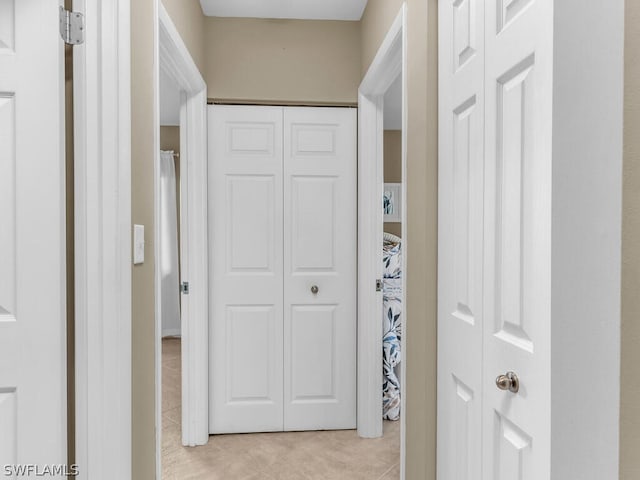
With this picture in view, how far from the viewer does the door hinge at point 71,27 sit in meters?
1.11

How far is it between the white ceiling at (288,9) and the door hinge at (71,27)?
1426 millimetres

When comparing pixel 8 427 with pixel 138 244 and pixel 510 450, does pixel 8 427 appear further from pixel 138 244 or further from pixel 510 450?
pixel 510 450

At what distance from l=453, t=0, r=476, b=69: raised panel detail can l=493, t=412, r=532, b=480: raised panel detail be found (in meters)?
1.00

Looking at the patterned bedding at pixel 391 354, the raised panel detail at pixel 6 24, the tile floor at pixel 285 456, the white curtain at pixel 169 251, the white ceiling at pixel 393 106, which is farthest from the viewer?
the white curtain at pixel 169 251

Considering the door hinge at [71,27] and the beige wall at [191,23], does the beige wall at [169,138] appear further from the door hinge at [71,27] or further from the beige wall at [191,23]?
the door hinge at [71,27]

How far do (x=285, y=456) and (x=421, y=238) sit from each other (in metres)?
1.59

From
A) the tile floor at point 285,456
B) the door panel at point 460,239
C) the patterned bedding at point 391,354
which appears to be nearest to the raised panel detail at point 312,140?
the patterned bedding at point 391,354

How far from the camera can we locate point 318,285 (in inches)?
103

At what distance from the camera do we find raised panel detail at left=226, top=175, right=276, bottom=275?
2.55 m

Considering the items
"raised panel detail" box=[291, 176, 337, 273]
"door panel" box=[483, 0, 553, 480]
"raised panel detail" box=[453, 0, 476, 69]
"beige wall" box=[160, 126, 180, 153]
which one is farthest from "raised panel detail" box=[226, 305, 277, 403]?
"beige wall" box=[160, 126, 180, 153]

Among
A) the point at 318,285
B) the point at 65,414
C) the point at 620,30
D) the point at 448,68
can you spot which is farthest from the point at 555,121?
the point at 318,285

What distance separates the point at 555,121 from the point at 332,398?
7.36ft

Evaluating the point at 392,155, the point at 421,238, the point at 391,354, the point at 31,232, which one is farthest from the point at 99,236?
the point at 392,155

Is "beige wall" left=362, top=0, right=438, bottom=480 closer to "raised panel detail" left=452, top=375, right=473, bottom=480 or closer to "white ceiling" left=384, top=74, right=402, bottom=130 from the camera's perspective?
"raised panel detail" left=452, top=375, right=473, bottom=480
